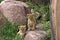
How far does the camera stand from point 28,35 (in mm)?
6199

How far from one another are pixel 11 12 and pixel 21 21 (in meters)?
0.42

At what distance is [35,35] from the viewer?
239 inches

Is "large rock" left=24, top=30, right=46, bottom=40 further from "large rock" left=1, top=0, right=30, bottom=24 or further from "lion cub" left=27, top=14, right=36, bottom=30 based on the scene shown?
A: "large rock" left=1, top=0, right=30, bottom=24

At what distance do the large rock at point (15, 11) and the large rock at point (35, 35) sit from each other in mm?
859

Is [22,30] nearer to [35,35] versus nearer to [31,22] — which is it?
[31,22]

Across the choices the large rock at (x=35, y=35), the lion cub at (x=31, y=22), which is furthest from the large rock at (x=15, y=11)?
the large rock at (x=35, y=35)

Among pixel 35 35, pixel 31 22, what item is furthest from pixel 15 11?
pixel 35 35

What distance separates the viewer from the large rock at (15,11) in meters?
7.15

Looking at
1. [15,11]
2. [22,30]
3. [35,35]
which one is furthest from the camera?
[15,11]

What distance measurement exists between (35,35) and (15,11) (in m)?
1.49

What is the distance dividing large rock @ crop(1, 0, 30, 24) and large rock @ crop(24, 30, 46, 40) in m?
0.86

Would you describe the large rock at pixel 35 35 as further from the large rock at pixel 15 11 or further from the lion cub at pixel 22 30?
the large rock at pixel 15 11

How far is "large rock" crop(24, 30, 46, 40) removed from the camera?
5977 mm

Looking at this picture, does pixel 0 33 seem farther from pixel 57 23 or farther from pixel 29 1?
pixel 57 23
